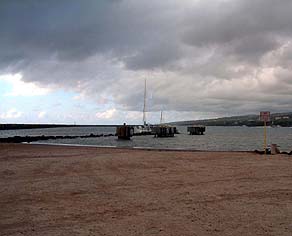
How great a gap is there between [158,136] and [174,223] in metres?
91.7

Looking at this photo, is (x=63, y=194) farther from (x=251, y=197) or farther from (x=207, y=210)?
(x=251, y=197)

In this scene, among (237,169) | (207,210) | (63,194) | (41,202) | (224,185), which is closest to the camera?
(207,210)

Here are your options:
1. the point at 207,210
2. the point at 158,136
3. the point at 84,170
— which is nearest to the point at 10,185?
the point at 84,170

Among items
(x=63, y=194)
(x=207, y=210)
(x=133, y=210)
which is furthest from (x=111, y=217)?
(x=63, y=194)

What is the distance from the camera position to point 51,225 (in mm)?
6633

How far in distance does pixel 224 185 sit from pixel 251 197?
1.87m

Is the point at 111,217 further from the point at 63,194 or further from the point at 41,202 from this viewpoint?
the point at 63,194

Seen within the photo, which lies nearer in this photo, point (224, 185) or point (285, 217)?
point (285, 217)

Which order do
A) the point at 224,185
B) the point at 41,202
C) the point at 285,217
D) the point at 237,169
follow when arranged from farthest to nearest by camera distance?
the point at 237,169 < the point at 224,185 < the point at 41,202 < the point at 285,217

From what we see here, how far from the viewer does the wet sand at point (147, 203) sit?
21.2 ft

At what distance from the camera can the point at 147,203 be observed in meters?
8.50

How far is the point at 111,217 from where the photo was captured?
285 inches

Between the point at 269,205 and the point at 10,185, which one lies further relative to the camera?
the point at 10,185

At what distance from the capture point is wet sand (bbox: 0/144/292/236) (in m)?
6.46
